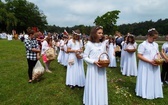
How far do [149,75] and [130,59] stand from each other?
485 cm

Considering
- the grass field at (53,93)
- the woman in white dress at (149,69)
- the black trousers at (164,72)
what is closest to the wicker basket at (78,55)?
the grass field at (53,93)

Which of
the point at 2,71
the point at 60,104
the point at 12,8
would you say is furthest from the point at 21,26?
the point at 60,104

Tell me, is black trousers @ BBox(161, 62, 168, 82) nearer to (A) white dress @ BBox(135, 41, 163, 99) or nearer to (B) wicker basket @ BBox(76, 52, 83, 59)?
(A) white dress @ BBox(135, 41, 163, 99)

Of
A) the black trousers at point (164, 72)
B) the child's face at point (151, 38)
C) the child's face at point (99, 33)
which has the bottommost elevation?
the black trousers at point (164, 72)

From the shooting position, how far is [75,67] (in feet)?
30.8

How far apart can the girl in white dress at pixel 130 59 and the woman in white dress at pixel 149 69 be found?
424cm

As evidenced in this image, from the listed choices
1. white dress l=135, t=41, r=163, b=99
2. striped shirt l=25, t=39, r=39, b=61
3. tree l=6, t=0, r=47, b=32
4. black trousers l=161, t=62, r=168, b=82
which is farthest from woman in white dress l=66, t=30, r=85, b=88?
tree l=6, t=0, r=47, b=32

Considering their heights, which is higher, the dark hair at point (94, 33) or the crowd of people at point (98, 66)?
the dark hair at point (94, 33)

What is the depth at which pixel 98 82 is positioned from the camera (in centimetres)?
687

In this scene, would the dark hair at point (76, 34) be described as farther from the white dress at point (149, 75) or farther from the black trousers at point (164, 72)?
the black trousers at point (164, 72)

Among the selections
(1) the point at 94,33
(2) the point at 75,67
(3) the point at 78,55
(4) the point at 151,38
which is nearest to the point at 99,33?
(1) the point at 94,33

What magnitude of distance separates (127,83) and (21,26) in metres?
93.6

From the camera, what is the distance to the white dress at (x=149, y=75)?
8.11m

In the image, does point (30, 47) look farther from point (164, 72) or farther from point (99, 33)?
point (164, 72)
